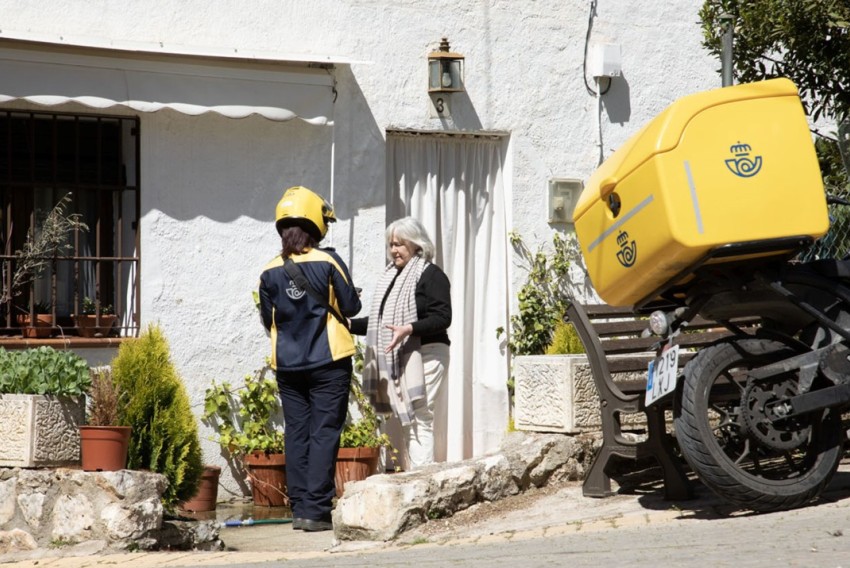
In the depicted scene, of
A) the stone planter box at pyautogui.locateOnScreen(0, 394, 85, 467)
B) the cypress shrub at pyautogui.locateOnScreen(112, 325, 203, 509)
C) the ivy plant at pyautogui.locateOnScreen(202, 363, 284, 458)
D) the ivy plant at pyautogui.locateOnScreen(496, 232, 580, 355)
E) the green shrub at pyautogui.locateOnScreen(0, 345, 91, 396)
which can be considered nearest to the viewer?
the stone planter box at pyautogui.locateOnScreen(0, 394, 85, 467)

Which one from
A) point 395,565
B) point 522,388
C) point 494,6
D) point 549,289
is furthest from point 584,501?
point 494,6

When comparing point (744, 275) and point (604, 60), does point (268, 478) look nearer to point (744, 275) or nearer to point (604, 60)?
point (744, 275)

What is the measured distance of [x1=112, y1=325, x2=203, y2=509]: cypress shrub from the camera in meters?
7.61

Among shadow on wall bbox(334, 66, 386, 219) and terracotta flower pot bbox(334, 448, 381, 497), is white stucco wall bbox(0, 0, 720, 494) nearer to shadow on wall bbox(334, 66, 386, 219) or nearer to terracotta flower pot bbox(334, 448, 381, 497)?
shadow on wall bbox(334, 66, 386, 219)

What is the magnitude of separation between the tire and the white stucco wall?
3.77 m

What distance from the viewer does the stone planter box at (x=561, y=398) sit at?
8117 millimetres

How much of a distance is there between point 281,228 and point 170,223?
4.36ft

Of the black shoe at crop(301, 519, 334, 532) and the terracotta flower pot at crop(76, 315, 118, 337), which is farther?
the terracotta flower pot at crop(76, 315, 118, 337)

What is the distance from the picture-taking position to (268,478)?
9.10 m

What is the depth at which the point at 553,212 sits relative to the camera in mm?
10258

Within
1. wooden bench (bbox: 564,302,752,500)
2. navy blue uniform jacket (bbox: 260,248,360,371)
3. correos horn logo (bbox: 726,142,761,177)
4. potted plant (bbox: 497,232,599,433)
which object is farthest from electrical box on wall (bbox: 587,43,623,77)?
correos horn logo (bbox: 726,142,761,177)

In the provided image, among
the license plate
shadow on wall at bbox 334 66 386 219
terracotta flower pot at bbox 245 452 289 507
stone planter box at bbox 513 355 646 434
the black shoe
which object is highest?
shadow on wall at bbox 334 66 386 219

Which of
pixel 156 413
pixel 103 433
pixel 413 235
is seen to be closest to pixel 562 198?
pixel 413 235

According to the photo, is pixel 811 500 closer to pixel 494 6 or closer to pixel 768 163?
pixel 768 163
